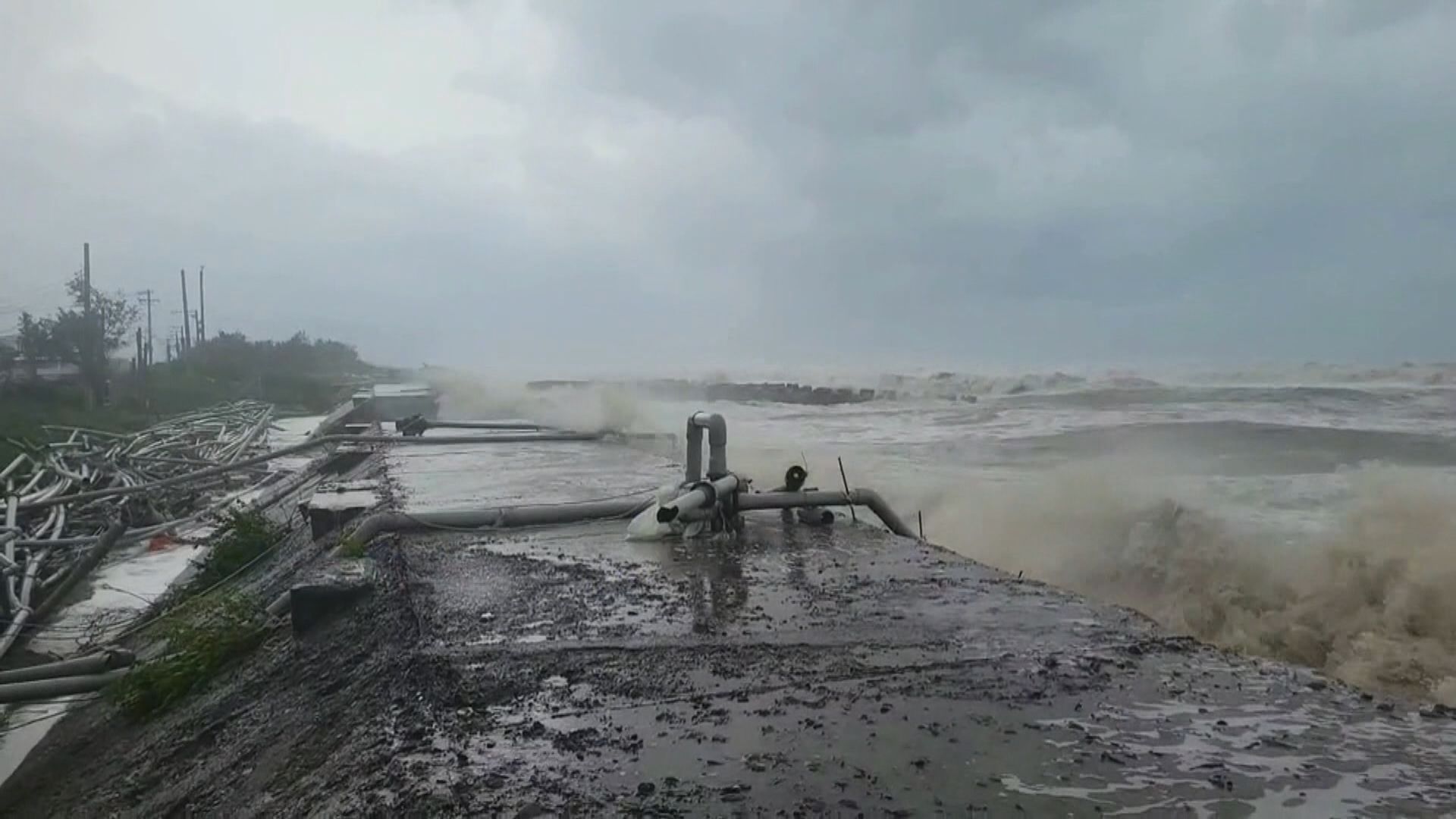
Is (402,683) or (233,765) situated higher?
(402,683)

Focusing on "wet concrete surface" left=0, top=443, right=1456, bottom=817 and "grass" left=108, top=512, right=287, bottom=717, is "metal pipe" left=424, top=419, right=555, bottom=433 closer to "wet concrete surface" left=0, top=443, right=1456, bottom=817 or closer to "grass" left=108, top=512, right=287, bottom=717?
"grass" left=108, top=512, right=287, bottom=717

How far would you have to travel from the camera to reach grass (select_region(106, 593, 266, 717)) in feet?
22.9

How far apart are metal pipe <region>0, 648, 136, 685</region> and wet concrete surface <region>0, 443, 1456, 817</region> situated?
424 millimetres

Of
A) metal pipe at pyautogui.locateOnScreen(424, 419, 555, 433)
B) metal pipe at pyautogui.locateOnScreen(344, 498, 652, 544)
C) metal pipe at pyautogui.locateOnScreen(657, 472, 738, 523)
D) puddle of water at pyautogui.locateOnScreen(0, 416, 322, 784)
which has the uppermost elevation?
metal pipe at pyautogui.locateOnScreen(657, 472, 738, 523)

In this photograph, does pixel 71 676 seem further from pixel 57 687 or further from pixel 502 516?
pixel 502 516

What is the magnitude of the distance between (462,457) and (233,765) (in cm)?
1356

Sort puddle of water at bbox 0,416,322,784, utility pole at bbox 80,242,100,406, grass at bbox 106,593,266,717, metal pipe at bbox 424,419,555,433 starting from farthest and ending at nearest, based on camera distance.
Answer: utility pole at bbox 80,242,100,406 → metal pipe at bbox 424,419,555,433 → puddle of water at bbox 0,416,322,784 → grass at bbox 106,593,266,717

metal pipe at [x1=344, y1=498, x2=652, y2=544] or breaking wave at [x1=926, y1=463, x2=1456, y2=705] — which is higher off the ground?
metal pipe at [x1=344, y1=498, x2=652, y2=544]

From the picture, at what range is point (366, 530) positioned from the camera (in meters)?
9.12

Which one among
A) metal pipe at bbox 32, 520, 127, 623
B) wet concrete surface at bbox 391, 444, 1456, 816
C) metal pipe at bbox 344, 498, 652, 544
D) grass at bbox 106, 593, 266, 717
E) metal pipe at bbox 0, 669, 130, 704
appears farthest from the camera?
metal pipe at bbox 32, 520, 127, 623

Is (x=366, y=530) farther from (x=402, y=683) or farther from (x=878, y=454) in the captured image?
(x=878, y=454)

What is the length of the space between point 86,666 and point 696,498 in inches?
203

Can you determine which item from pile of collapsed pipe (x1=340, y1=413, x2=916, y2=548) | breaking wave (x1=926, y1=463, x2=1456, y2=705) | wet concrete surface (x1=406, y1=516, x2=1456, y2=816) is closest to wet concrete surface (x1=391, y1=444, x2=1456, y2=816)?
wet concrete surface (x1=406, y1=516, x2=1456, y2=816)

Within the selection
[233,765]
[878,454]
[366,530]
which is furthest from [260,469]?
[233,765]
